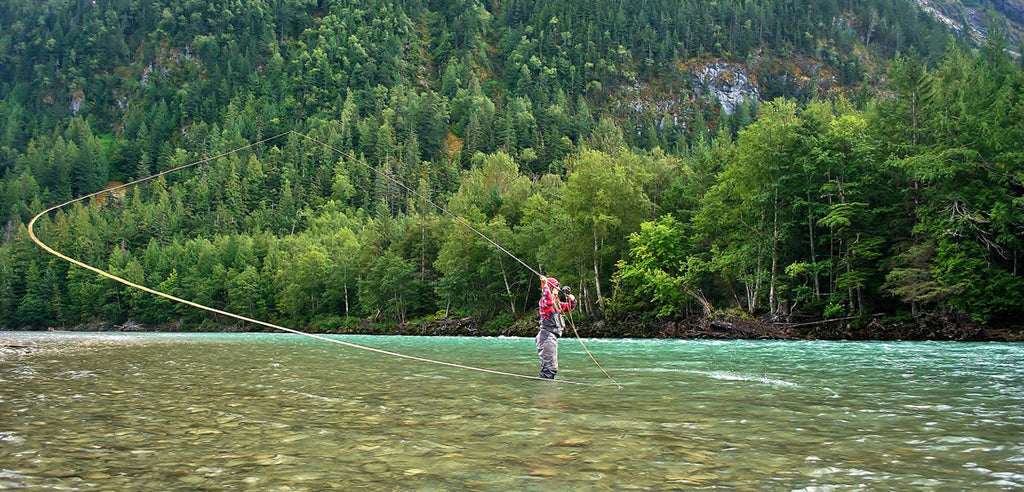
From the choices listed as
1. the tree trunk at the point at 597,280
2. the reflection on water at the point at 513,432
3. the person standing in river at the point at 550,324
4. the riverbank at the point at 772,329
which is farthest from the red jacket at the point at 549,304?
the tree trunk at the point at 597,280

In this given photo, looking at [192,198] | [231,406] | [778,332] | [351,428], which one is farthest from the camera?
[192,198]

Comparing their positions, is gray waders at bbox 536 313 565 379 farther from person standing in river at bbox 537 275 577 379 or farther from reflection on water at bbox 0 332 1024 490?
reflection on water at bbox 0 332 1024 490

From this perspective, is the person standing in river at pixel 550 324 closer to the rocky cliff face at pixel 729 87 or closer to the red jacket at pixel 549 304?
the red jacket at pixel 549 304

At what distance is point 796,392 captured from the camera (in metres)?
12.5

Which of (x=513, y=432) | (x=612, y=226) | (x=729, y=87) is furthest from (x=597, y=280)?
(x=729, y=87)

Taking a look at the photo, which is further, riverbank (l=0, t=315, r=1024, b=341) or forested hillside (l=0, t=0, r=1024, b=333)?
forested hillside (l=0, t=0, r=1024, b=333)

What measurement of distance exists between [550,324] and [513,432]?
6.25 m

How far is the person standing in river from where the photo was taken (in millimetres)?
14727

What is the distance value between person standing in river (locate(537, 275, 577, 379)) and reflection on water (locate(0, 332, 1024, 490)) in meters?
0.74

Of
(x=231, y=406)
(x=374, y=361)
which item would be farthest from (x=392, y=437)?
(x=374, y=361)

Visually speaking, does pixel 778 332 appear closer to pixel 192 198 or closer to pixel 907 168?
pixel 907 168

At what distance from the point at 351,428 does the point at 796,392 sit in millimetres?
8233

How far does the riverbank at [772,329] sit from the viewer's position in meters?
32.5

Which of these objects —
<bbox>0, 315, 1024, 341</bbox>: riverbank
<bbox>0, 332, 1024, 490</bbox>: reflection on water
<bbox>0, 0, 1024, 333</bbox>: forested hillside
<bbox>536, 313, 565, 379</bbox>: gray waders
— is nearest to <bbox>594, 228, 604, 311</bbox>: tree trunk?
<bbox>0, 0, 1024, 333</bbox>: forested hillside
